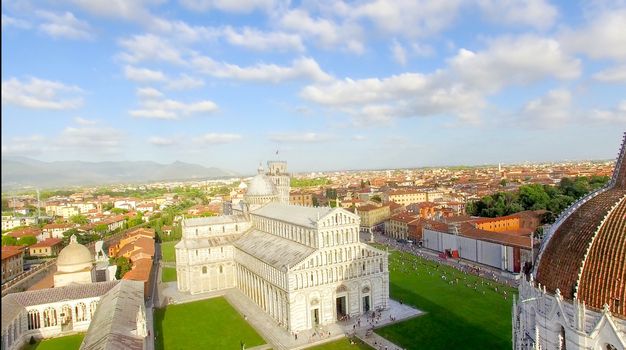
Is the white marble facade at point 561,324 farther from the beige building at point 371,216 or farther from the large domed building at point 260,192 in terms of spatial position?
the beige building at point 371,216

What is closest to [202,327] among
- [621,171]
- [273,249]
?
[273,249]

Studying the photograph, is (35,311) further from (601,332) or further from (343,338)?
(601,332)

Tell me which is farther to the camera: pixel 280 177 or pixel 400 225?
pixel 400 225

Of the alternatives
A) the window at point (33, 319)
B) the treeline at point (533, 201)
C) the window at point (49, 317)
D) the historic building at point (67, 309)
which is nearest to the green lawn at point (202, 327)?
the historic building at point (67, 309)

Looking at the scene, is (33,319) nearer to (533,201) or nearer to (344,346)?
(344,346)

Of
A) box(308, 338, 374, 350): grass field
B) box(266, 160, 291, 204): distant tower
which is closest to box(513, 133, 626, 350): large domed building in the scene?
box(308, 338, 374, 350): grass field

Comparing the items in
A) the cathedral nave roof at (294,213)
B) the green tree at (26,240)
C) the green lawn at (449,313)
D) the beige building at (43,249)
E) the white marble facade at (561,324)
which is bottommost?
the green lawn at (449,313)

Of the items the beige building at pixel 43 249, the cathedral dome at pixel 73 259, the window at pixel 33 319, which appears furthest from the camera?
the beige building at pixel 43 249
